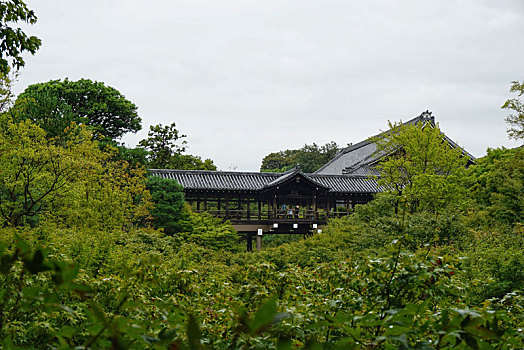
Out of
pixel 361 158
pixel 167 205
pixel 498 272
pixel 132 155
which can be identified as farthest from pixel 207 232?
pixel 361 158

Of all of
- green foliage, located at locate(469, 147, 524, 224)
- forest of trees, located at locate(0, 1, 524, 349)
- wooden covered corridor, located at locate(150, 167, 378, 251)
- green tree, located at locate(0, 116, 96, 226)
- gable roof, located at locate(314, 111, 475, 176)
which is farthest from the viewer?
gable roof, located at locate(314, 111, 475, 176)

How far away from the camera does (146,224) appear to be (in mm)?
19156

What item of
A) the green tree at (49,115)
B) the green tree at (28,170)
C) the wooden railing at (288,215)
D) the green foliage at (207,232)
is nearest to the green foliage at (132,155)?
the green tree at (49,115)

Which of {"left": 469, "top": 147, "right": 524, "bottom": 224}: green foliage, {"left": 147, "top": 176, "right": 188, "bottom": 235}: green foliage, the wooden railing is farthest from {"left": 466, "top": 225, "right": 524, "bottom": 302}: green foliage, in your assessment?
the wooden railing

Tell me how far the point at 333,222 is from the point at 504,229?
26.2 ft

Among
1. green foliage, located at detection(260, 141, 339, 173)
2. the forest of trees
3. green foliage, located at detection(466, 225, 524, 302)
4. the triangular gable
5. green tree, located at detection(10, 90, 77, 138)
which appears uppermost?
green foliage, located at detection(260, 141, 339, 173)

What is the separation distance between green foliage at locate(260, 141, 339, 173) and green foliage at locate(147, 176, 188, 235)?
116 feet

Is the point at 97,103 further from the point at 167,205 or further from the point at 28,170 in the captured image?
the point at 28,170

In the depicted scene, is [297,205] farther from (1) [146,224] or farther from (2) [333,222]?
(1) [146,224]

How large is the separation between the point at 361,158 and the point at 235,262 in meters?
23.9

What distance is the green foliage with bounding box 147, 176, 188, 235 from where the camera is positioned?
790 inches

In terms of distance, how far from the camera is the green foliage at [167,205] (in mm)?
20062

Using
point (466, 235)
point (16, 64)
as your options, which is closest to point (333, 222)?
point (466, 235)

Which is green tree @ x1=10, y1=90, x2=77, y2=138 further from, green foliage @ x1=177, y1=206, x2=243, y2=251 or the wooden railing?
the wooden railing
